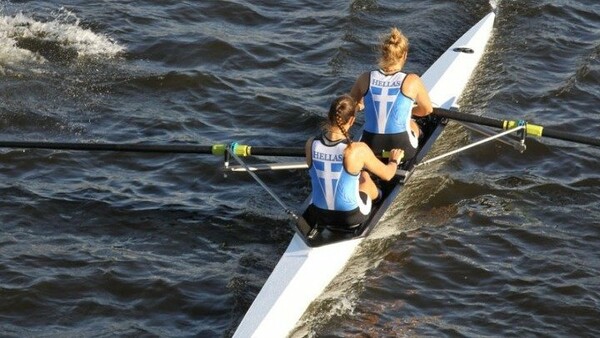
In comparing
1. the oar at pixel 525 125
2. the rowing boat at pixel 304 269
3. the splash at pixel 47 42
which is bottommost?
the splash at pixel 47 42

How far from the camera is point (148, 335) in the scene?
9.88 m

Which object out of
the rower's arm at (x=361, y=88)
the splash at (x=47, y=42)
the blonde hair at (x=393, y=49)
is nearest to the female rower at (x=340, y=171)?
the rower's arm at (x=361, y=88)

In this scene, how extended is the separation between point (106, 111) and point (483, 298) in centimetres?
608

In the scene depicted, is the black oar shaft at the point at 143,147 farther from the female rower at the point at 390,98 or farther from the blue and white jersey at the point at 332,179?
the female rower at the point at 390,98

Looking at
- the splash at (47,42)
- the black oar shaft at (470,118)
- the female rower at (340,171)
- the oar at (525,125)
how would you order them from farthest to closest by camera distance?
the splash at (47,42), the black oar shaft at (470,118), the oar at (525,125), the female rower at (340,171)

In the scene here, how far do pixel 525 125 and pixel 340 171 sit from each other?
3.02 meters

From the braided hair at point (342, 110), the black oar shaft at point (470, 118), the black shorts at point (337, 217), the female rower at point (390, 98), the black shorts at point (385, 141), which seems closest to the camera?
the braided hair at point (342, 110)

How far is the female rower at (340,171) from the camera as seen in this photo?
31.7ft

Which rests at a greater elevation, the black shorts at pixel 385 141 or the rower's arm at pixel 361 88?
the rower's arm at pixel 361 88

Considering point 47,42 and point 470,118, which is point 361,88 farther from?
point 47,42

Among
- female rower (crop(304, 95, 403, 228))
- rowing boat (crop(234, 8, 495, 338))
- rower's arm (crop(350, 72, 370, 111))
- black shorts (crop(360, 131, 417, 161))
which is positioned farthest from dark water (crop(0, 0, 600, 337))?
rower's arm (crop(350, 72, 370, 111))

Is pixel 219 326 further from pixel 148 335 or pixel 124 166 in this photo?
pixel 124 166

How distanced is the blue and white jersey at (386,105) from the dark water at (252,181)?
44.1 inches

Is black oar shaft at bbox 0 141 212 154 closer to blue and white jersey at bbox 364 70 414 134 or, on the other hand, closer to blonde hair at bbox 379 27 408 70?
blue and white jersey at bbox 364 70 414 134
